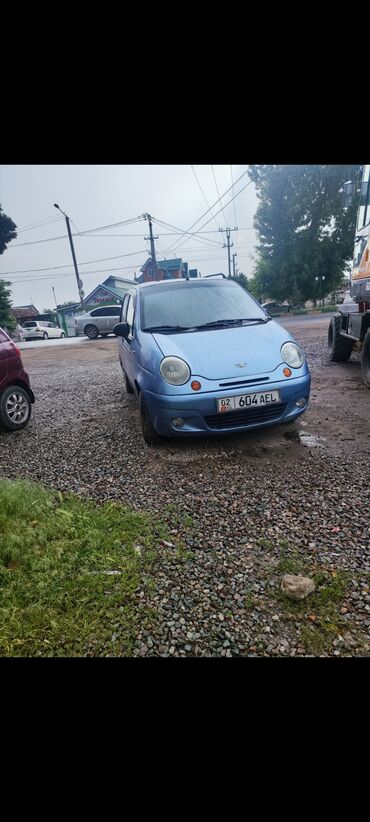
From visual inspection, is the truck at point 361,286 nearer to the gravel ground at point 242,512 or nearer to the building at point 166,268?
the gravel ground at point 242,512

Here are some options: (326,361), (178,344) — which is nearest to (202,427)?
(178,344)

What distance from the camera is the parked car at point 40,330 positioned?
2014 cm

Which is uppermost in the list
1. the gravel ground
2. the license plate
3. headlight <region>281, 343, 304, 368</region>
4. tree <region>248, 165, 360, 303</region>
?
tree <region>248, 165, 360, 303</region>

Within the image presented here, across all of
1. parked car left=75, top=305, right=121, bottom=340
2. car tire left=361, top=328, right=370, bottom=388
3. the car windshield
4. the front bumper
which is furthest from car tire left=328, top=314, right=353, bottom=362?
parked car left=75, top=305, right=121, bottom=340

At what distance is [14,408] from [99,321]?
13824mm

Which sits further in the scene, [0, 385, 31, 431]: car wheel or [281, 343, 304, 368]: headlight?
[0, 385, 31, 431]: car wheel

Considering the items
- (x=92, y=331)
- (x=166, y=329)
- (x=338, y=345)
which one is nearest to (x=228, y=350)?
(x=166, y=329)

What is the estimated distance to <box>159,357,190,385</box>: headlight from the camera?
2.93 meters

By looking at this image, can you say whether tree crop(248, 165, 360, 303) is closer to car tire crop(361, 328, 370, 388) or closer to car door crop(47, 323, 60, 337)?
car door crop(47, 323, 60, 337)

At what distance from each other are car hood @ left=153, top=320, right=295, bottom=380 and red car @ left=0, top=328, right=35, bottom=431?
208 cm

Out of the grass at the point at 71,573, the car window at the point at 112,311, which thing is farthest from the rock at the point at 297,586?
the car window at the point at 112,311

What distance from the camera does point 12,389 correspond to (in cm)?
436

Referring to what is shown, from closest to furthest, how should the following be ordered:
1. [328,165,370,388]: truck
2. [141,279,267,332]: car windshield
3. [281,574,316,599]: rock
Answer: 1. [281,574,316,599]: rock
2. [141,279,267,332]: car windshield
3. [328,165,370,388]: truck

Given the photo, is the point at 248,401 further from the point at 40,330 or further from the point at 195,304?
the point at 40,330
